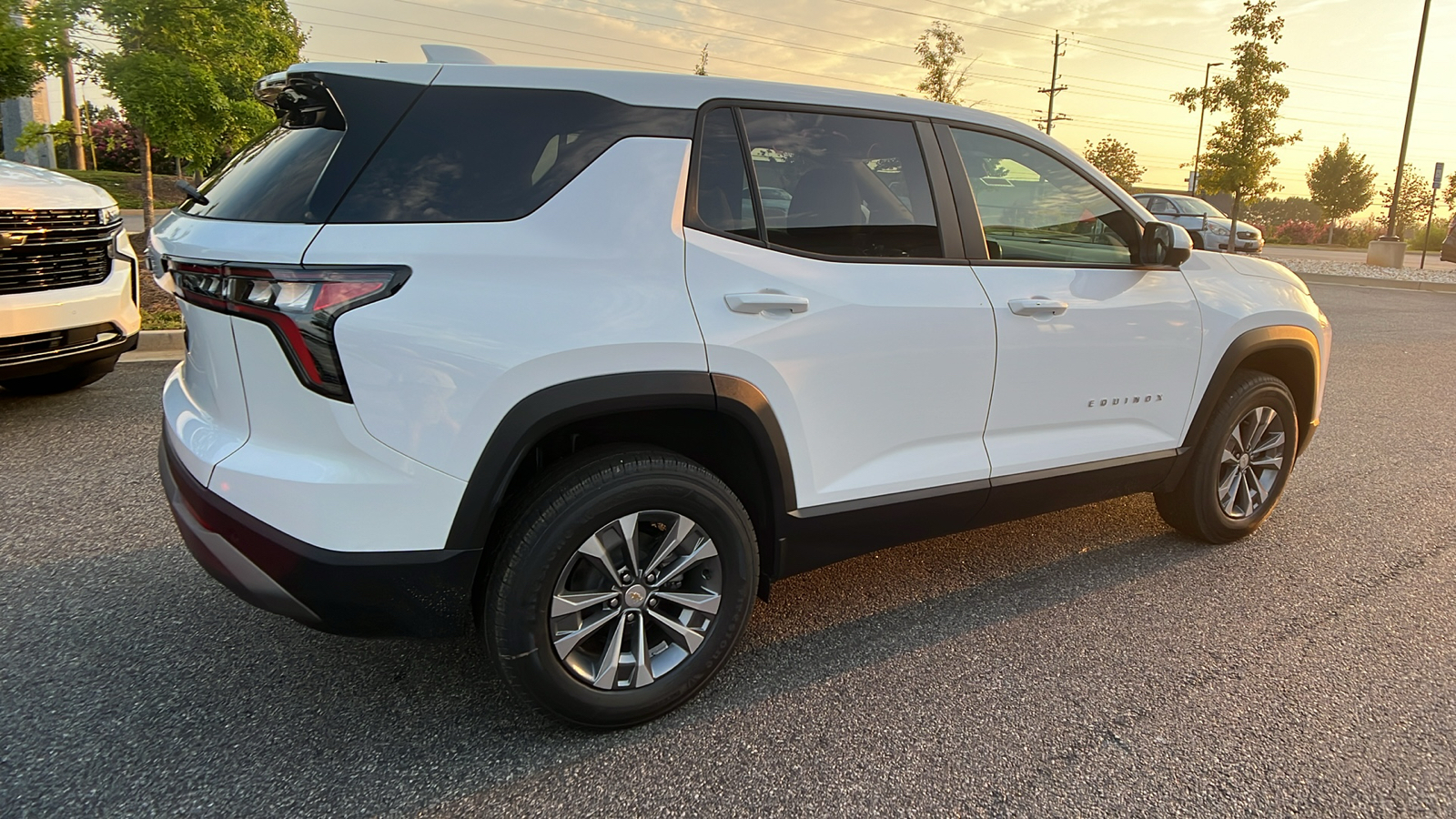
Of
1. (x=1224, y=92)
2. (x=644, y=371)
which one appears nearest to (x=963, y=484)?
(x=644, y=371)

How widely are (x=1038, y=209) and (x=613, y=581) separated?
2080 millimetres

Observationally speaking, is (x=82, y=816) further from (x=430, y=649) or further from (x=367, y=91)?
(x=367, y=91)

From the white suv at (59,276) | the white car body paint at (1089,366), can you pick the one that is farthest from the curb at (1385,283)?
the white suv at (59,276)

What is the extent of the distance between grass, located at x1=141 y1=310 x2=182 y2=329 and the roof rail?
252 inches

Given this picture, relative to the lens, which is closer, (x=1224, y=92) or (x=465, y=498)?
(x=465, y=498)

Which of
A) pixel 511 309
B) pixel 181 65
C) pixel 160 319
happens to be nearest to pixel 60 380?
pixel 160 319

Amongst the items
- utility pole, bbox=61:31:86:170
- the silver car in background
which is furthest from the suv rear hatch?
the silver car in background

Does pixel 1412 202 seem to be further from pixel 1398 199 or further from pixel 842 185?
pixel 842 185

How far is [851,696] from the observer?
263 centimetres

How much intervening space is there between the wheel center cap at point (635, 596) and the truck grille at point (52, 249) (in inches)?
166

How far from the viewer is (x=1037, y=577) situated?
349 cm

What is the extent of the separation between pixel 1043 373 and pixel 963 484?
0.49 m

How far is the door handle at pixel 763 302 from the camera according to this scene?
2.38 metres

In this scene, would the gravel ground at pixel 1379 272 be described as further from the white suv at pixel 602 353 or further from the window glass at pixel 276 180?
the window glass at pixel 276 180
